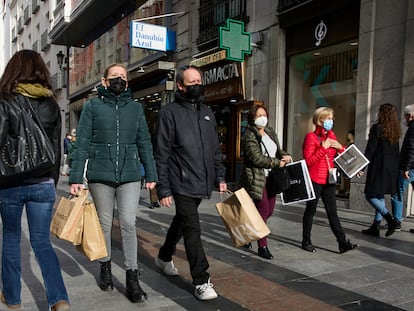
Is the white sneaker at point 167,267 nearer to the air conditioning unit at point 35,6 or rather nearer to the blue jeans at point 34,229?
the blue jeans at point 34,229

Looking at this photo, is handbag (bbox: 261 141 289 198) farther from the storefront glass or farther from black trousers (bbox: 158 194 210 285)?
the storefront glass

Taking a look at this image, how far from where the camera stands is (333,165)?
506 cm

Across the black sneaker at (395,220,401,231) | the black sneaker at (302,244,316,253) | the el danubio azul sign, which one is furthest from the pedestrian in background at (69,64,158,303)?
the el danubio azul sign

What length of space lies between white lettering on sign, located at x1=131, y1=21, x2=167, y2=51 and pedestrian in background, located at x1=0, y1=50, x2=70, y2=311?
10.5 meters

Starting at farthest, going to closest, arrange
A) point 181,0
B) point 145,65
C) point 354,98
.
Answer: point 145,65 → point 181,0 → point 354,98

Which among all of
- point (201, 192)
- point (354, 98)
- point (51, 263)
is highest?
point (354, 98)

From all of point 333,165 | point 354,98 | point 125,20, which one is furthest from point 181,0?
point 333,165

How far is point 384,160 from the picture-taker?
580 cm

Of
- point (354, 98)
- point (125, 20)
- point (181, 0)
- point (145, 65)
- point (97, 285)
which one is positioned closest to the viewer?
point (97, 285)

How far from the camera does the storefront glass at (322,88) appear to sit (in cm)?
873

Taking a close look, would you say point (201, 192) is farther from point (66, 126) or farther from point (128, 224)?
point (66, 126)

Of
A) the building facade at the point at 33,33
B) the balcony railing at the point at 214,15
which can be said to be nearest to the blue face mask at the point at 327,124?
the balcony railing at the point at 214,15

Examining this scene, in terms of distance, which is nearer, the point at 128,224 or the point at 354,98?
the point at 128,224

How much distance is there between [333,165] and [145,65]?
12.7 meters
